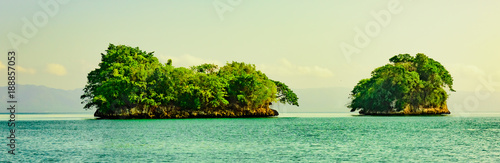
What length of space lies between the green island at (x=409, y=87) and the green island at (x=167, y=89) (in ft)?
75.1

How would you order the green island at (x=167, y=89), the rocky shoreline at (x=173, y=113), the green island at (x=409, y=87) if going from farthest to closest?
the green island at (x=409, y=87), the rocky shoreline at (x=173, y=113), the green island at (x=167, y=89)

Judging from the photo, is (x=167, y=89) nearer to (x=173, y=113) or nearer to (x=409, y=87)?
(x=173, y=113)

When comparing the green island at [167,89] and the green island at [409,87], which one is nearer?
the green island at [167,89]

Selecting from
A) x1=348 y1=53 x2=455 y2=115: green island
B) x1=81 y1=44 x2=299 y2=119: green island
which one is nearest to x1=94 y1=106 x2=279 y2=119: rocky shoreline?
x1=81 y1=44 x2=299 y2=119: green island

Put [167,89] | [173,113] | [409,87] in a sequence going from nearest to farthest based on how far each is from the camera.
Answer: [167,89]
[173,113]
[409,87]

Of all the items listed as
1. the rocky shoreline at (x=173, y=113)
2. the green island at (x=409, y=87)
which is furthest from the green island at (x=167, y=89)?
the green island at (x=409, y=87)

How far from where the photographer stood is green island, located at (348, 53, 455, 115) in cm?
10506

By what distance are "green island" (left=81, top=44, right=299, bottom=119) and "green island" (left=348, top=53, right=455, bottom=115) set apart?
2290 cm

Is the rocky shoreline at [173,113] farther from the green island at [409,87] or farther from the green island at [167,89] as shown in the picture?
the green island at [409,87]

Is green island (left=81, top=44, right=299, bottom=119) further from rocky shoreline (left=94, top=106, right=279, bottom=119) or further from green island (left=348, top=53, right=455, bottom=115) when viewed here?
green island (left=348, top=53, right=455, bottom=115)

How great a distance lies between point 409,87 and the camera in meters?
105

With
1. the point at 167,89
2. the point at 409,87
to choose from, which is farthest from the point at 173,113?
the point at 409,87

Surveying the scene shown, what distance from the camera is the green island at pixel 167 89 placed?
8175 centimetres

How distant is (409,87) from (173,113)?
47.5 meters
